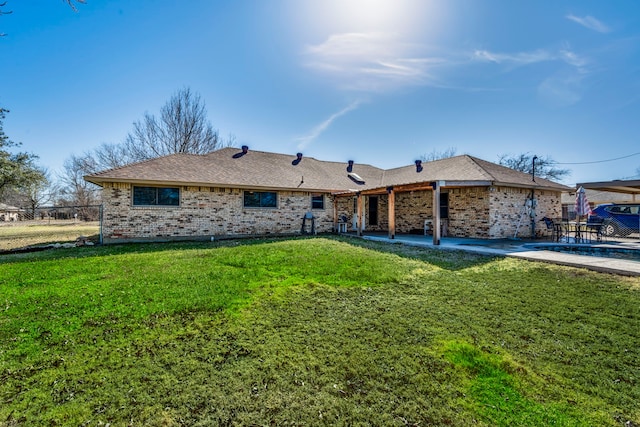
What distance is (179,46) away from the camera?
10195mm

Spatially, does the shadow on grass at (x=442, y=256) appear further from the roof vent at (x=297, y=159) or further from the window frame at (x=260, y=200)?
the roof vent at (x=297, y=159)

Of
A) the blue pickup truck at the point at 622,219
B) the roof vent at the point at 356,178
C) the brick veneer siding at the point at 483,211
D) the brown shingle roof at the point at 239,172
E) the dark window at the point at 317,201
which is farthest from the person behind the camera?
the roof vent at the point at 356,178

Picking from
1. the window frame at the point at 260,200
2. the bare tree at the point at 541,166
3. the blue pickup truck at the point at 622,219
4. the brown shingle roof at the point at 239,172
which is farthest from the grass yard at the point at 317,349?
the bare tree at the point at 541,166

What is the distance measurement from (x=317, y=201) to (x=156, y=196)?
7.13 metres

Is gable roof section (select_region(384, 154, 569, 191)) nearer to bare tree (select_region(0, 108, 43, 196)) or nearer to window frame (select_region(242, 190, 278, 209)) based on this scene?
window frame (select_region(242, 190, 278, 209))

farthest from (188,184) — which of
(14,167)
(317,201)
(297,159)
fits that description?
(14,167)

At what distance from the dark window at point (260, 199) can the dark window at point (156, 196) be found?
9.33 feet

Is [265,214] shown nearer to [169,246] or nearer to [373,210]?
[169,246]

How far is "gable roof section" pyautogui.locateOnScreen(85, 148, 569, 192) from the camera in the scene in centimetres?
1102

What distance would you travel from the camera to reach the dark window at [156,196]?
1106cm

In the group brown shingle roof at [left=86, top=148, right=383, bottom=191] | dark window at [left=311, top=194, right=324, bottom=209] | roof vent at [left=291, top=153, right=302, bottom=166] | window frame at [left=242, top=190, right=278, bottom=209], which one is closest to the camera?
brown shingle roof at [left=86, top=148, right=383, bottom=191]

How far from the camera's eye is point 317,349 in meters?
3.14

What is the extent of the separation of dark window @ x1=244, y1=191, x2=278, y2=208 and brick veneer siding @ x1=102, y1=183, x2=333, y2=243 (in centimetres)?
20

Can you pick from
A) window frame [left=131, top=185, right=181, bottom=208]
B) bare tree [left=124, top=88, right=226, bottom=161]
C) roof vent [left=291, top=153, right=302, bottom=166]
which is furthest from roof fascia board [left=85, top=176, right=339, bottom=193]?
bare tree [left=124, top=88, right=226, bottom=161]
